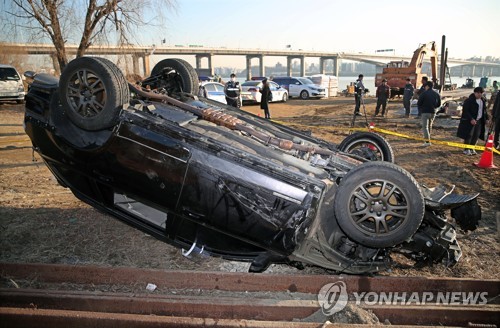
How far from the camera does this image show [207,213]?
3.18m

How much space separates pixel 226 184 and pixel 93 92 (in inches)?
62.5

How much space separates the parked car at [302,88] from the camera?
88.5 ft

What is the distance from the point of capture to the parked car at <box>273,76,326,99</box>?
2698cm

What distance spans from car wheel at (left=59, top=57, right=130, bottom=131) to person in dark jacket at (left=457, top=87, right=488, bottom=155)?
8.79m

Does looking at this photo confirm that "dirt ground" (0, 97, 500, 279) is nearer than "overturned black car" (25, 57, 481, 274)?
No

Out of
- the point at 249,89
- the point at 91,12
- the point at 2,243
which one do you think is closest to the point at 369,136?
the point at 2,243

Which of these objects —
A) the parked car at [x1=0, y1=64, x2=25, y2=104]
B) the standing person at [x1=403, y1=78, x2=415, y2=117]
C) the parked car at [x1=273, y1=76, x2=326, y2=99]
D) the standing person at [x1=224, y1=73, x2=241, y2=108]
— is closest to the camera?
the standing person at [x1=224, y1=73, x2=241, y2=108]

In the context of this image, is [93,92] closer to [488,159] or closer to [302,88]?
[488,159]

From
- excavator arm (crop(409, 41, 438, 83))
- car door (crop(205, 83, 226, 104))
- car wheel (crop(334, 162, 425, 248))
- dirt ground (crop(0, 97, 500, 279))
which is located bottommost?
dirt ground (crop(0, 97, 500, 279))

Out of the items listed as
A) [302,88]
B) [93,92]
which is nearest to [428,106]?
[93,92]

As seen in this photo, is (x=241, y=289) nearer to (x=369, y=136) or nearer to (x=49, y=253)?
(x=49, y=253)

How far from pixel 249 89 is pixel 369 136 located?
53.5 ft

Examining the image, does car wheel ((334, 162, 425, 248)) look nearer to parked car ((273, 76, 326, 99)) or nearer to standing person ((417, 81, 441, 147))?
standing person ((417, 81, 441, 147))

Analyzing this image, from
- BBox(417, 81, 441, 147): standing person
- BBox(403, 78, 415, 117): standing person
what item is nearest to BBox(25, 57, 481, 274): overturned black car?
BBox(417, 81, 441, 147): standing person
